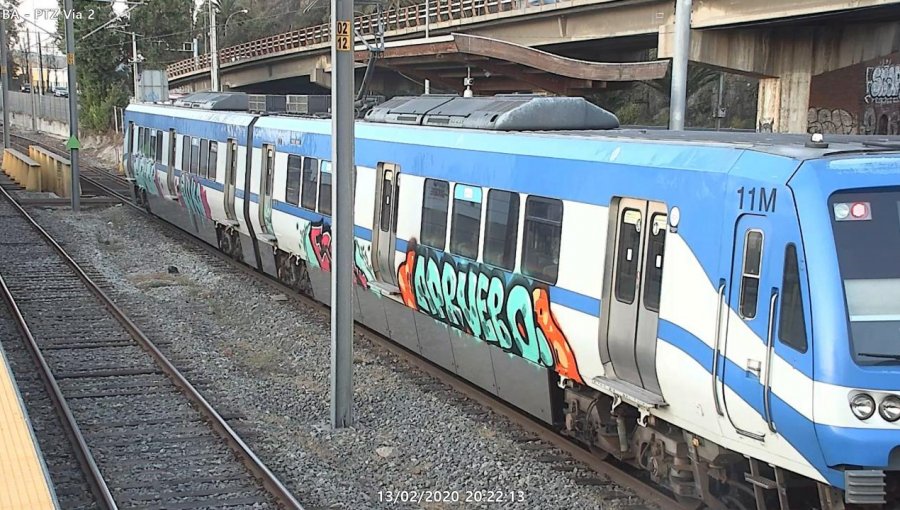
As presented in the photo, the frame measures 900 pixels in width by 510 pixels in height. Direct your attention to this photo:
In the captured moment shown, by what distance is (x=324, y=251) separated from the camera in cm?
1381

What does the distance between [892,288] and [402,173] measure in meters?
6.49

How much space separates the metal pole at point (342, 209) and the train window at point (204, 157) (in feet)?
33.3

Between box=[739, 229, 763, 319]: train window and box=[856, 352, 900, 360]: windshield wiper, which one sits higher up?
box=[739, 229, 763, 319]: train window

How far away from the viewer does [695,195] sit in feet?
22.4

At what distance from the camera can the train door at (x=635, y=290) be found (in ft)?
23.9

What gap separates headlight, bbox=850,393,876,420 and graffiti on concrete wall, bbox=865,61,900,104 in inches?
963

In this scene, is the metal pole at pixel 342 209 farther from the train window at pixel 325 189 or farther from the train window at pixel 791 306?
the train window at pixel 791 306

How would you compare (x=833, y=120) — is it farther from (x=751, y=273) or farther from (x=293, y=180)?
(x=751, y=273)

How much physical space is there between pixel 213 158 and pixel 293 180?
14.5ft

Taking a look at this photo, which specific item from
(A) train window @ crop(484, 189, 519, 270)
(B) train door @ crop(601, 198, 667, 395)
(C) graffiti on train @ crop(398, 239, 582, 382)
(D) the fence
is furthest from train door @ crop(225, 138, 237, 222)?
(D) the fence

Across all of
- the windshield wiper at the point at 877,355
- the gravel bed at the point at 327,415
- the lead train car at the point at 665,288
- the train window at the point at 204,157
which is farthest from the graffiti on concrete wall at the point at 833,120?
the windshield wiper at the point at 877,355

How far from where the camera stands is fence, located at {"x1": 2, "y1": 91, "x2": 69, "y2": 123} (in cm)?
6358

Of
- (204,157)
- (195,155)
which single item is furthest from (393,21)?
(204,157)

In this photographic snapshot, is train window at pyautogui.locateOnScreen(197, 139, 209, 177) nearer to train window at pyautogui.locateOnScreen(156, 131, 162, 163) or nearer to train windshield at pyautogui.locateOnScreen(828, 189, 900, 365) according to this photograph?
train window at pyautogui.locateOnScreen(156, 131, 162, 163)
